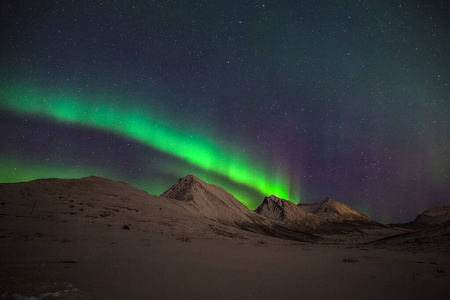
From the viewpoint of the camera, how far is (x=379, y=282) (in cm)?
464

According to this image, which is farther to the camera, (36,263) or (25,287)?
(36,263)

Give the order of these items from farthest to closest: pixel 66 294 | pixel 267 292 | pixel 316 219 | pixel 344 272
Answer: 1. pixel 316 219
2. pixel 344 272
3. pixel 267 292
4. pixel 66 294

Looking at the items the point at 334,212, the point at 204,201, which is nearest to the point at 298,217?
the point at 334,212

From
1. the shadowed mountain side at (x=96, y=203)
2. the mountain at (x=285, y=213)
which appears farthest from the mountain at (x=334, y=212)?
the shadowed mountain side at (x=96, y=203)

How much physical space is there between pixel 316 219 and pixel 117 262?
492 ft

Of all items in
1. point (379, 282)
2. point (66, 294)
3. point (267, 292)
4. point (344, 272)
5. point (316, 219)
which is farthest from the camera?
point (316, 219)

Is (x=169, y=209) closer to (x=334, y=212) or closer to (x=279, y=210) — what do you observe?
(x=279, y=210)

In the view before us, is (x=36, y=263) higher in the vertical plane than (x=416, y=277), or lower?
lower

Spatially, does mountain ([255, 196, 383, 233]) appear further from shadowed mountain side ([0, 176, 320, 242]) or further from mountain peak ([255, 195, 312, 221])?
shadowed mountain side ([0, 176, 320, 242])

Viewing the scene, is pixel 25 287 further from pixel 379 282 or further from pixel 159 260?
pixel 379 282

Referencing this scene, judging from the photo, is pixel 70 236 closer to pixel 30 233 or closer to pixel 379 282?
→ pixel 30 233

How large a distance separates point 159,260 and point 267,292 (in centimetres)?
361

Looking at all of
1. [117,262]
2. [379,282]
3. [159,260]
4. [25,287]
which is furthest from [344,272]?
[25,287]

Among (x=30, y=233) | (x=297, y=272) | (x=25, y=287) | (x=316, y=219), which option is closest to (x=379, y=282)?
(x=297, y=272)
